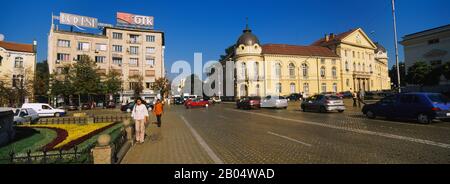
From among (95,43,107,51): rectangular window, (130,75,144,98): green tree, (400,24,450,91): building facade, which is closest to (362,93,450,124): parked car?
(400,24,450,91): building facade

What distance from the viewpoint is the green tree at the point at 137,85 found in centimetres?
5716

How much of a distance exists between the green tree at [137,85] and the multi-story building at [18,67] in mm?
18211

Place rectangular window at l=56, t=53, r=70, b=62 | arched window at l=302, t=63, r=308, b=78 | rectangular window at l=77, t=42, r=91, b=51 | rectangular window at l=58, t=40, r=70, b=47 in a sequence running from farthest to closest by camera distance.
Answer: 1. arched window at l=302, t=63, r=308, b=78
2. rectangular window at l=77, t=42, r=91, b=51
3. rectangular window at l=58, t=40, r=70, b=47
4. rectangular window at l=56, t=53, r=70, b=62

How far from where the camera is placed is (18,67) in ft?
150

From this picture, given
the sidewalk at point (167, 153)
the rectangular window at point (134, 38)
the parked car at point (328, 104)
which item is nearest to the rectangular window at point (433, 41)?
the parked car at point (328, 104)

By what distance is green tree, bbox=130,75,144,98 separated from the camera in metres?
57.2

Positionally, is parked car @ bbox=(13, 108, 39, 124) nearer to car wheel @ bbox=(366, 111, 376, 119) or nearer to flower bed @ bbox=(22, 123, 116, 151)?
flower bed @ bbox=(22, 123, 116, 151)

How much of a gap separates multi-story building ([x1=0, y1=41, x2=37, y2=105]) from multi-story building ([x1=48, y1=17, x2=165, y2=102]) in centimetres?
570

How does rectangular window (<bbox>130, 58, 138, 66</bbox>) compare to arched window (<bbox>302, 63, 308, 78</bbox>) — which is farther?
arched window (<bbox>302, 63, 308, 78</bbox>)

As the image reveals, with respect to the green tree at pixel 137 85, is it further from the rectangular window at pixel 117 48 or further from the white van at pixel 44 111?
the white van at pixel 44 111

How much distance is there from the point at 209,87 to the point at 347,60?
42.4 metres

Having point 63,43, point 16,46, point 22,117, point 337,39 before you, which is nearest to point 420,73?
point 337,39
